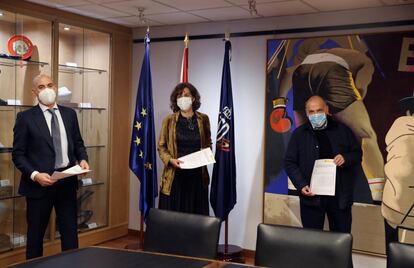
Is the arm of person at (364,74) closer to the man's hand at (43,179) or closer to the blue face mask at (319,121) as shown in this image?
the blue face mask at (319,121)

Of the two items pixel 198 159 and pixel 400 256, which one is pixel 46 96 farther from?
pixel 400 256

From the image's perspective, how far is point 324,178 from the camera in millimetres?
3479

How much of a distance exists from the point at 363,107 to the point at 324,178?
1.03 metres

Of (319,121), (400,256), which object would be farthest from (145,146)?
(400,256)

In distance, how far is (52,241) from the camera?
4.70 meters

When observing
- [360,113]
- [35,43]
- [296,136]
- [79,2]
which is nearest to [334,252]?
[296,136]

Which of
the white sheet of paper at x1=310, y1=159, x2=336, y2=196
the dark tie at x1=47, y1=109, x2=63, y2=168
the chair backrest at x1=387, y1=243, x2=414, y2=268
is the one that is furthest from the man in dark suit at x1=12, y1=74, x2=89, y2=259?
the chair backrest at x1=387, y1=243, x2=414, y2=268

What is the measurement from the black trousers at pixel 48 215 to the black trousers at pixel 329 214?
5.89 feet

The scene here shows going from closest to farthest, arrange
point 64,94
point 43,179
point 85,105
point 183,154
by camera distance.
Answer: point 43,179 → point 183,154 → point 64,94 → point 85,105

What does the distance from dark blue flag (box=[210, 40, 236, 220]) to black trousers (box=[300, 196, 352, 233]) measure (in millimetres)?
1106

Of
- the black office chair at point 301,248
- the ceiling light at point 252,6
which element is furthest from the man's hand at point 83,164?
the ceiling light at point 252,6

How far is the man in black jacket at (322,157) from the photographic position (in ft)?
11.5

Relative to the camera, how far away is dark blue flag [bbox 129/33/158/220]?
4688mm

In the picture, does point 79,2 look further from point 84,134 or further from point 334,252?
point 334,252
